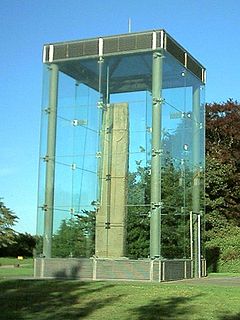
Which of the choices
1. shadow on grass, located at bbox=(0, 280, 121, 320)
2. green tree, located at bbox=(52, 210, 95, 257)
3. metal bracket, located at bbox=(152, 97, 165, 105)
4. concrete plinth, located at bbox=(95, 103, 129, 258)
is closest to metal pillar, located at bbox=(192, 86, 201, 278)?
metal bracket, located at bbox=(152, 97, 165, 105)

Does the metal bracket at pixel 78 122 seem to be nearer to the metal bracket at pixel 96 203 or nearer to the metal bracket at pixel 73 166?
the metal bracket at pixel 73 166

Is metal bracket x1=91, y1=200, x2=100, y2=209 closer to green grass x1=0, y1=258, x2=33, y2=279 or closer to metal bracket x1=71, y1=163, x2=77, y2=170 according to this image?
metal bracket x1=71, y1=163, x2=77, y2=170

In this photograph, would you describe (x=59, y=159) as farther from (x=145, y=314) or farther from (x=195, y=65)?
(x=145, y=314)

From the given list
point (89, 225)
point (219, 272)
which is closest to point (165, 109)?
point (89, 225)

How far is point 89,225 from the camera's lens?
22969 millimetres

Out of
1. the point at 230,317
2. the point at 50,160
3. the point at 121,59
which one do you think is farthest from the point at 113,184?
the point at 230,317

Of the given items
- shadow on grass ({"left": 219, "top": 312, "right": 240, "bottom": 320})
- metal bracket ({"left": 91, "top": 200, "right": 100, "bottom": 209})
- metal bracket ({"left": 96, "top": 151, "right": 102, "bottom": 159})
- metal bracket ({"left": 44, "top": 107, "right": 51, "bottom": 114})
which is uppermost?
metal bracket ({"left": 44, "top": 107, "right": 51, "bottom": 114})

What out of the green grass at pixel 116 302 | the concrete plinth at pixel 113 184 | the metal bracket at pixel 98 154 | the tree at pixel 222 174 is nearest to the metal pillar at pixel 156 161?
the concrete plinth at pixel 113 184

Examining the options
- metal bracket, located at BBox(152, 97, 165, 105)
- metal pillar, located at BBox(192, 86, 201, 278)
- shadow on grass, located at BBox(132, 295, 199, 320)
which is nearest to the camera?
shadow on grass, located at BBox(132, 295, 199, 320)

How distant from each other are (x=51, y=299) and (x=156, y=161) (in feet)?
27.8

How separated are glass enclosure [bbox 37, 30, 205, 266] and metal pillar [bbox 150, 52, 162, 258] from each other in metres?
0.04

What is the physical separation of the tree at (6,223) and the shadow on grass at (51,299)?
30526 mm

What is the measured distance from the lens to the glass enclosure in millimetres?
22594

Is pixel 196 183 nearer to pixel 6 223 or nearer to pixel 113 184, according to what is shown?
pixel 113 184
